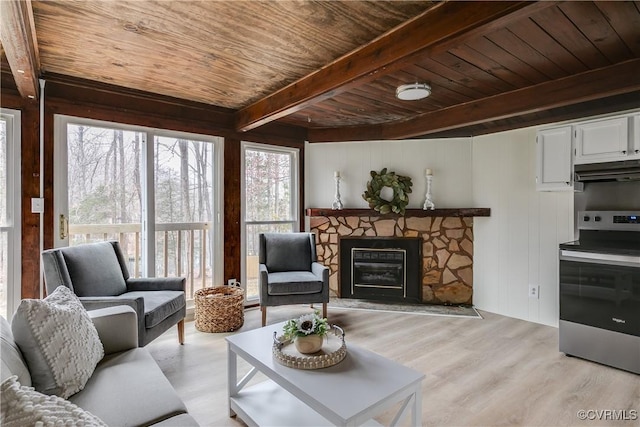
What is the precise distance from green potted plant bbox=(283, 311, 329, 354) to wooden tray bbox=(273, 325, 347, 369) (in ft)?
0.12

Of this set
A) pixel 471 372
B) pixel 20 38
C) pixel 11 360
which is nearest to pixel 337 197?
pixel 471 372

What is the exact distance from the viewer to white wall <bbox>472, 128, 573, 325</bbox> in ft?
11.4

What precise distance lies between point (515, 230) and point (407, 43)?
2681 mm

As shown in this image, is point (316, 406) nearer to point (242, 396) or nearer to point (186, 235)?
point (242, 396)

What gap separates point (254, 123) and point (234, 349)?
7.76ft

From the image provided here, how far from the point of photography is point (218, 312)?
3195 millimetres

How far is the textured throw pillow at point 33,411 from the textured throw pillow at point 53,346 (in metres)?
0.53

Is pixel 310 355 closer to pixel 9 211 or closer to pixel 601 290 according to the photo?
pixel 601 290

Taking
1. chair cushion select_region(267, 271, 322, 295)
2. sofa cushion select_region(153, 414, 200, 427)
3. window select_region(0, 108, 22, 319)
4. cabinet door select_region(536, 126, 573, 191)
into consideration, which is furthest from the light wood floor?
cabinet door select_region(536, 126, 573, 191)

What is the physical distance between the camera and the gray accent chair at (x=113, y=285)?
2.29 m

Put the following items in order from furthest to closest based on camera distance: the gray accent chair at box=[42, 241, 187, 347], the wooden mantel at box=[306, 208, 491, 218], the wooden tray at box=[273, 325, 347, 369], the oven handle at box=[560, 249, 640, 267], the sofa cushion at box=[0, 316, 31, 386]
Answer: the wooden mantel at box=[306, 208, 491, 218] → the oven handle at box=[560, 249, 640, 267] → the gray accent chair at box=[42, 241, 187, 347] → the wooden tray at box=[273, 325, 347, 369] → the sofa cushion at box=[0, 316, 31, 386]

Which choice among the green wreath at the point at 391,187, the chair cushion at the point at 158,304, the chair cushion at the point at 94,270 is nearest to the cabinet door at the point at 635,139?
the green wreath at the point at 391,187

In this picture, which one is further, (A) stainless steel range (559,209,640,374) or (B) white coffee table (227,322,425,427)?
(A) stainless steel range (559,209,640,374)

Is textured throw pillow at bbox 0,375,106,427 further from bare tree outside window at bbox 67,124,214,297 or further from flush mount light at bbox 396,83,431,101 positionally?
flush mount light at bbox 396,83,431,101
